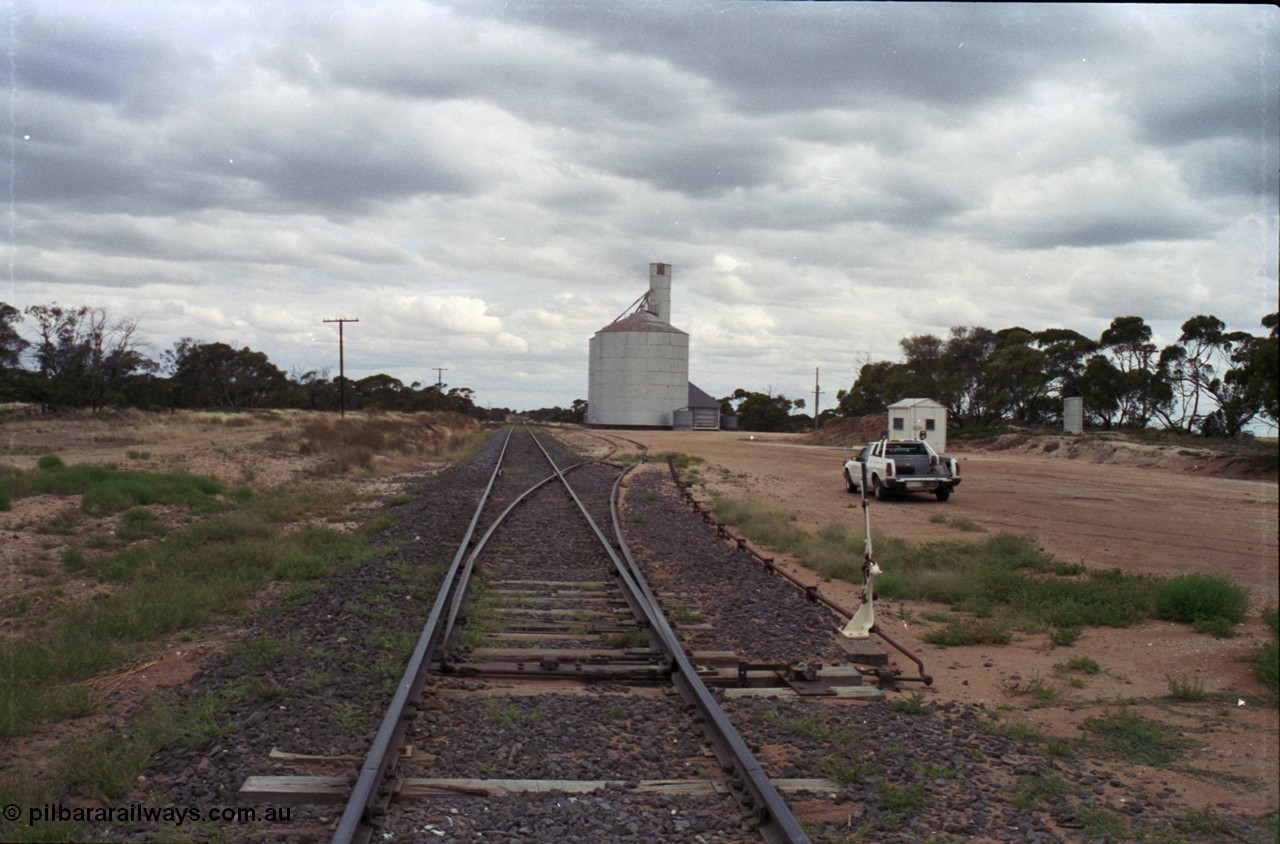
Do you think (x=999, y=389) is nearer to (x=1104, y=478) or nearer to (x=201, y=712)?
(x=1104, y=478)

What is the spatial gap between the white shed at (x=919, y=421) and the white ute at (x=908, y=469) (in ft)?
47.8

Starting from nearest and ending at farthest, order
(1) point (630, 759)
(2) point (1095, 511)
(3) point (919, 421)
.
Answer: (1) point (630, 759), (2) point (1095, 511), (3) point (919, 421)

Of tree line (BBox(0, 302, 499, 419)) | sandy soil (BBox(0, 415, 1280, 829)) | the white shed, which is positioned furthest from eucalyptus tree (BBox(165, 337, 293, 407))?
the white shed

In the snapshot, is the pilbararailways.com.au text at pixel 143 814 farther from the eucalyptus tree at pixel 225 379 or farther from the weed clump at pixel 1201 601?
the eucalyptus tree at pixel 225 379

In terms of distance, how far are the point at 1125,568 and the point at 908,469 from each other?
10357mm

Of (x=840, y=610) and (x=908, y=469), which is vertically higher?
(x=908, y=469)

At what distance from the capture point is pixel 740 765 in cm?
539

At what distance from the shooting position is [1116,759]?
630 centimetres

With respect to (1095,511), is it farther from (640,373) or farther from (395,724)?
(640,373)

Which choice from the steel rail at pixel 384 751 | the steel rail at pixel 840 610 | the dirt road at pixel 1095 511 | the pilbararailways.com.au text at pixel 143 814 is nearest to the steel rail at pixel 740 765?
the steel rail at pixel 840 610

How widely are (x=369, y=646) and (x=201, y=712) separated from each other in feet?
6.50

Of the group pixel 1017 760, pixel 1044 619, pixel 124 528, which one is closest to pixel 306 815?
pixel 1017 760

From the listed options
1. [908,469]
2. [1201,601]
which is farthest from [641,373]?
[1201,601]

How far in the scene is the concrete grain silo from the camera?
100m
